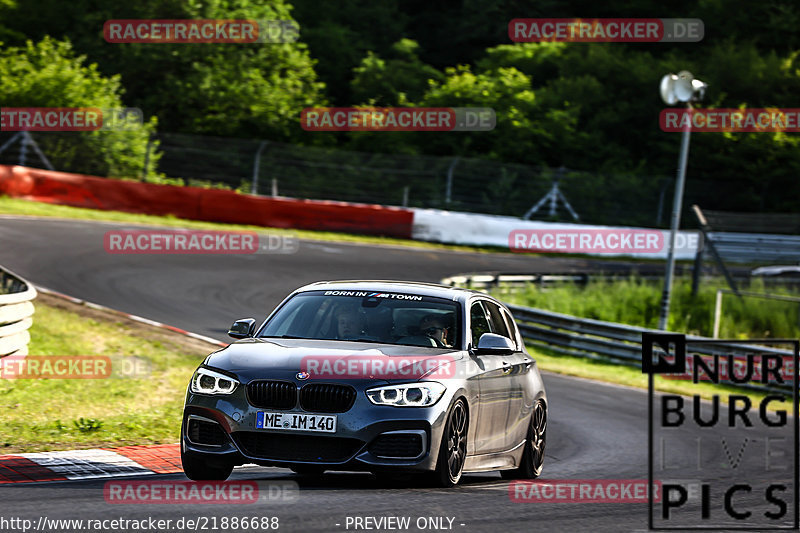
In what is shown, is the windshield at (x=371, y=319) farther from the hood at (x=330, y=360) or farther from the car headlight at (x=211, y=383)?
the car headlight at (x=211, y=383)

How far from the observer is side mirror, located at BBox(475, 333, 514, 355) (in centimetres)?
837

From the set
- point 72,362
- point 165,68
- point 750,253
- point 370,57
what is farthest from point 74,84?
point 72,362

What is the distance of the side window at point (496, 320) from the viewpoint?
9.48 m

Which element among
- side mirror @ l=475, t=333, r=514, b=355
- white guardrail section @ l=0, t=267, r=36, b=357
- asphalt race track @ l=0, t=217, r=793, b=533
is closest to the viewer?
asphalt race track @ l=0, t=217, r=793, b=533

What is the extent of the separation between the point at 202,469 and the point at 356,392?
1.27 metres

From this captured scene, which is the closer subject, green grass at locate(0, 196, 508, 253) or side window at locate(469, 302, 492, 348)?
side window at locate(469, 302, 492, 348)

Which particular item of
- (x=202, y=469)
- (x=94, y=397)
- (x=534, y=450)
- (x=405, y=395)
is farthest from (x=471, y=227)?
(x=405, y=395)

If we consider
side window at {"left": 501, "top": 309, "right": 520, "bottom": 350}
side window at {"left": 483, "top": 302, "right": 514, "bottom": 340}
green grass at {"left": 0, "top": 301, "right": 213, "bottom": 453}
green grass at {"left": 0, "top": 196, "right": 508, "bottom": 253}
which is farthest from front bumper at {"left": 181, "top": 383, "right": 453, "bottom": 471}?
green grass at {"left": 0, "top": 196, "right": 508, "bottom": 253}

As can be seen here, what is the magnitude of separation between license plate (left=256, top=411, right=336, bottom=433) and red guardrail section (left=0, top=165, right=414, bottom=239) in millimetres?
24606

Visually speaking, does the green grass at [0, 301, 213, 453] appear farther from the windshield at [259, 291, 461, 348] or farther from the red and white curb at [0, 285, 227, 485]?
the windshield at [259, 291, 461, 348]

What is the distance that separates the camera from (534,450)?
9750 mm

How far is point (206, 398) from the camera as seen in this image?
25.2 ft

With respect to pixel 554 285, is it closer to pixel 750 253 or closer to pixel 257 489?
pixel 750 253

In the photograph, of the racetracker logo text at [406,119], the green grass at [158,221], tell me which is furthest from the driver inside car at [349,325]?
the racetracker logo text at [406,119]
